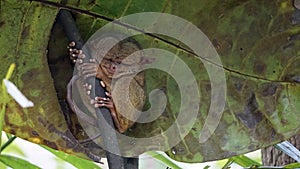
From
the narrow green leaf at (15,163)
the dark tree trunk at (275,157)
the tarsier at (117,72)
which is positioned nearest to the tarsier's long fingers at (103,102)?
the tarsier at (117,72)

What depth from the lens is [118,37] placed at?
712mm

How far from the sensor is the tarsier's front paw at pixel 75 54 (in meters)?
0.68

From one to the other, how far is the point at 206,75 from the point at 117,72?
0.11 meters

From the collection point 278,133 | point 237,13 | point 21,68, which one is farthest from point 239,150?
point 21,68

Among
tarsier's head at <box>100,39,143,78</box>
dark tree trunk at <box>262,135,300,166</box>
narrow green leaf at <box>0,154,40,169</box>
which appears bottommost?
narrow green leaf at <box>0,154,40,169</box>

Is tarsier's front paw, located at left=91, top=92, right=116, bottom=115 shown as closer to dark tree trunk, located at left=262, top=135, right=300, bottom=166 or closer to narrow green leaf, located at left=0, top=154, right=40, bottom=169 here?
narrow green leaf, located at left=0, top=154, right=40, bottom=169

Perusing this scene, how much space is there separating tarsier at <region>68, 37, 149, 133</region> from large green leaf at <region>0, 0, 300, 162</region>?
0.02 meters

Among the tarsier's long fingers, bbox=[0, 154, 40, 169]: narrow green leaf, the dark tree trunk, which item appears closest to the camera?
the tarsier's long fingers

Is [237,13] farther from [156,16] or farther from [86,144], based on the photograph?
[86,144]

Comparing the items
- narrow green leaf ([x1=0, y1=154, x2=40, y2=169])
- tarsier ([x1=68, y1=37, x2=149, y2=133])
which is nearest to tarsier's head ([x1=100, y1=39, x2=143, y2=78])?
tarsier ([x1=68, y1=37, x2=149, y2=133])

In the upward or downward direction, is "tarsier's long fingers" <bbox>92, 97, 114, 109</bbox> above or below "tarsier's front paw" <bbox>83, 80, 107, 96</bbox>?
below

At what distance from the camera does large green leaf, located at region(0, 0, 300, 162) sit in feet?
2.26

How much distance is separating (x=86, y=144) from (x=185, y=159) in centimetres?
12

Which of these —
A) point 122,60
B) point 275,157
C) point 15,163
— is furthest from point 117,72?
point 275,157
